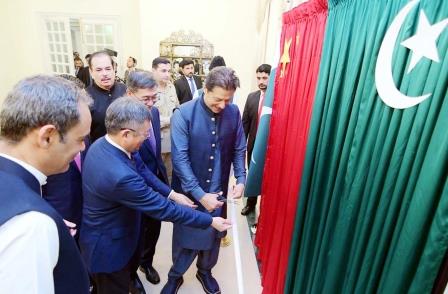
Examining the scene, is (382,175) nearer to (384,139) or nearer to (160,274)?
(384,139)

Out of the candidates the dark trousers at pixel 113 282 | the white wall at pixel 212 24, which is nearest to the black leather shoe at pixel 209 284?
the dark trousers at pixel 113 282

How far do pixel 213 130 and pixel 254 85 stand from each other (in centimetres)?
391

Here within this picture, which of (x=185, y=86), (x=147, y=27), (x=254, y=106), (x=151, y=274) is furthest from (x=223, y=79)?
(x=147, y=27)

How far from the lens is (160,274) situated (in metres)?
2.32

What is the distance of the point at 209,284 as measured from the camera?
7.09ft

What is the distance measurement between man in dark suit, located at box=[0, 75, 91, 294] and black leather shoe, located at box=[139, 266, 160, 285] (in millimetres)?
1506

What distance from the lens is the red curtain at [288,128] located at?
1.52 m

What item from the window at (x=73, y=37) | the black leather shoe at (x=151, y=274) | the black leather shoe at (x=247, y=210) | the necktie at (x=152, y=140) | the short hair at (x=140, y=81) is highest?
the window at (x=73, y=37)

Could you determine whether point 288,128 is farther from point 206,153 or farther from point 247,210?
point 247,210

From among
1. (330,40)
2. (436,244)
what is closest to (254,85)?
(330,40)

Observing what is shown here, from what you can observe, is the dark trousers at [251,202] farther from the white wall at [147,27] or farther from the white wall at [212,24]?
the white wall at [212,24]

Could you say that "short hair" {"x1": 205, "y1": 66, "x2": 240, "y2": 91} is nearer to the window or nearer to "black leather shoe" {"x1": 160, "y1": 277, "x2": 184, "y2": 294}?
"black leather shoe" {"x1": 160, "y1": 277, "x2": 184, "y2": 294}

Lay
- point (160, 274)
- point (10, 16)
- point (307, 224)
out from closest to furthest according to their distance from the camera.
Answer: point (307, 224)
point (160, 274)
point (10, 16)

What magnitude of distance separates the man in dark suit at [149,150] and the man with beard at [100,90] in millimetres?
294
